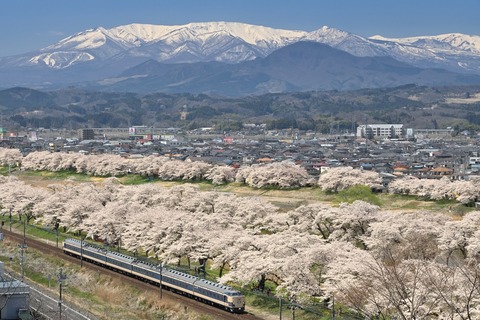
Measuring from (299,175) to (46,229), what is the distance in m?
29.4

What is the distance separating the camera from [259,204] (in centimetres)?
5500

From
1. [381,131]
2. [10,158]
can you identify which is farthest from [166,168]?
[381,131]

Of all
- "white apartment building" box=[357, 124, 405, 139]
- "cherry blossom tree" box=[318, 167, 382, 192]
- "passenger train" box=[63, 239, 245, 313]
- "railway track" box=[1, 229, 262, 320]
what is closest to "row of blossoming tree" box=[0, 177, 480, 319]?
"passenger train" box=[63, 239, 245, 313]

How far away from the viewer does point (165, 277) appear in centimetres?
3972

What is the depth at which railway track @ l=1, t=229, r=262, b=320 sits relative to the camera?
112ft

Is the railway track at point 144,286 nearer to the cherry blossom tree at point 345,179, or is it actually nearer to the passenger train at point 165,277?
the passenger train at point 165,277

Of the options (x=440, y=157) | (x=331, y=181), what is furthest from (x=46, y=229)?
(x=440, y=157)

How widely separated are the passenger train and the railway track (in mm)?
257

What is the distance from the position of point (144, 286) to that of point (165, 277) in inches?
75.6

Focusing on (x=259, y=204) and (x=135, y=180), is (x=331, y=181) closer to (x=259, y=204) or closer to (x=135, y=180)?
(x=259, y=204)

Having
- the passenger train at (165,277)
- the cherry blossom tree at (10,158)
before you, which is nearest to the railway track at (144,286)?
the passenger train at (165,277)

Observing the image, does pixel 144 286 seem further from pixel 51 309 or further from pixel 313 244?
pixel 313 244

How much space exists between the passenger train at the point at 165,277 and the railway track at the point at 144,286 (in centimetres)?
26

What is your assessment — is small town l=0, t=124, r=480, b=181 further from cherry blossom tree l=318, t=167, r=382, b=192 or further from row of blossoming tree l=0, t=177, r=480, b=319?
row of blossoming tree l=0, t=177, r=480, b=319
